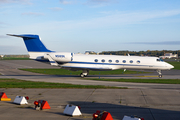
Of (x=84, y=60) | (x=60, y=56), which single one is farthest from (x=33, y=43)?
(x=84, y=60)

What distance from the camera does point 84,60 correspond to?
101 feet

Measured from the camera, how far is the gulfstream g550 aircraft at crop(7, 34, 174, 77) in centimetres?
3036

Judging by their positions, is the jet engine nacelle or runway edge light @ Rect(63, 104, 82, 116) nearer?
runway edge light @ Rect(63, 104, 82, 116)

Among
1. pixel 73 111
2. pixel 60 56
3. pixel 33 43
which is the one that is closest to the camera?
pixel 73 111

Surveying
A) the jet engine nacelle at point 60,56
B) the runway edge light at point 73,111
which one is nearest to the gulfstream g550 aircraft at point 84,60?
the jet engine nacelle at point 60,56

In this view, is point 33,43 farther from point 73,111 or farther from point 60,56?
point 73,111

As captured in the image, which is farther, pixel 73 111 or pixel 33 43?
pixel 33 43

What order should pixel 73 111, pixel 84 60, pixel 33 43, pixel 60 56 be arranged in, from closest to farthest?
pixel 73 111 → pixel 60 56 → pixel 33 43 → pixel 84 60

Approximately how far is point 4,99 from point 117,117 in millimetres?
7701

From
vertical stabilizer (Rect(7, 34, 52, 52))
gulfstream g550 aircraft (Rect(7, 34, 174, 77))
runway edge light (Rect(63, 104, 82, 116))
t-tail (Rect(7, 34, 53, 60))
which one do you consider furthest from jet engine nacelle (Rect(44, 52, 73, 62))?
runway edge light (Rect(63, 104, 82, 116))

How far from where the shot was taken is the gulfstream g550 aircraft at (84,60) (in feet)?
99.6

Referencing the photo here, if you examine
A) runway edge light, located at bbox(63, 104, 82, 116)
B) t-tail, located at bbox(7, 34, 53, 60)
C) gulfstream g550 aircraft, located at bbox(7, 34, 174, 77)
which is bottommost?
runway edge light, located at bbox(63, 104, 82, 116)

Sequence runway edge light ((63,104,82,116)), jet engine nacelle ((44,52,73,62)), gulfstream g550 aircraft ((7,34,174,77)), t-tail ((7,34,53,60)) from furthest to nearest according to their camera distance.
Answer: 1. t-tail ((7,34,53,60))
2. gulfstream g550 aircraft ((7,34,174,77))
3. jet engine nacelle ((44,52,73,62))
4. runway edge light ((63,104,82,116))

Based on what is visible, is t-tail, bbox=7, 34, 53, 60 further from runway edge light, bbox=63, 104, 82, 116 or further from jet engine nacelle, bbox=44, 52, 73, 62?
runway edge light, bbox=63, 104, 82, 116
